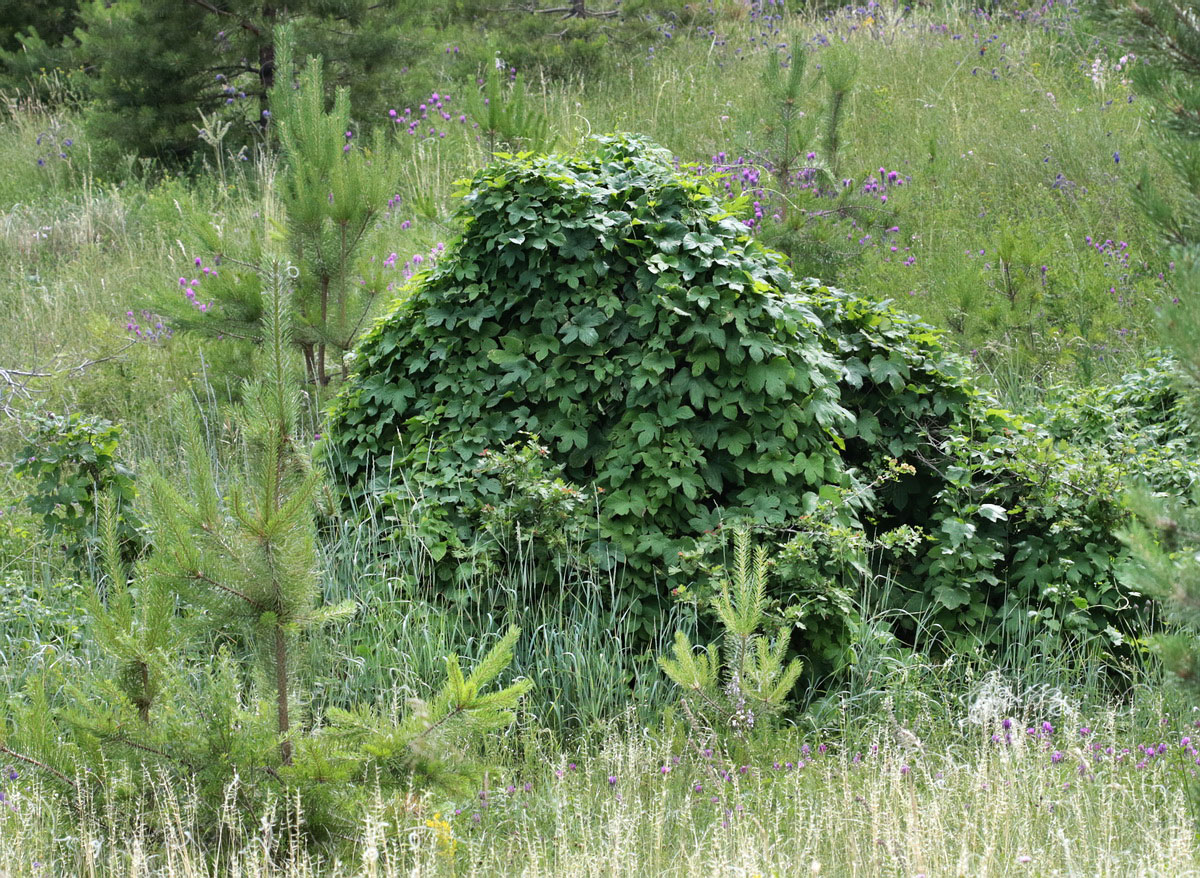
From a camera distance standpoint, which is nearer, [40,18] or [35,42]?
[35,42]

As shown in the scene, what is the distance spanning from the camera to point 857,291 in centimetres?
774

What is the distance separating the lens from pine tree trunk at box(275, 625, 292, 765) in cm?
286

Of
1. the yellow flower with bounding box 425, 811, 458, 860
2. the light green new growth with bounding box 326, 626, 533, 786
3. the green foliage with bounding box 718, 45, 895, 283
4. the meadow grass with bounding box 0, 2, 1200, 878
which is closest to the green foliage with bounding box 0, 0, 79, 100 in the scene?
the meadow grass with bounding box 0, 2, 1200, 878

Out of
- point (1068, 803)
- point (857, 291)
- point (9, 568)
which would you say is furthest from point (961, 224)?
point (9, 568)

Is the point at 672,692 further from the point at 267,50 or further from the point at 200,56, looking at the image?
the point at 200,56

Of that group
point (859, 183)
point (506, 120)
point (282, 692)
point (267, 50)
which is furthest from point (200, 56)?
point (282, 692)

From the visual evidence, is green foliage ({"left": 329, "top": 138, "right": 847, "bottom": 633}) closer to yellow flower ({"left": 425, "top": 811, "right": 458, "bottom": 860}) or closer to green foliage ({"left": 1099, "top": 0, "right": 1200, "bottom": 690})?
yellow flower ({"left": 425, "top": 811, "right": 458, "bottom": 860})

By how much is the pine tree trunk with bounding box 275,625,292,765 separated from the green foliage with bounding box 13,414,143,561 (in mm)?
2173

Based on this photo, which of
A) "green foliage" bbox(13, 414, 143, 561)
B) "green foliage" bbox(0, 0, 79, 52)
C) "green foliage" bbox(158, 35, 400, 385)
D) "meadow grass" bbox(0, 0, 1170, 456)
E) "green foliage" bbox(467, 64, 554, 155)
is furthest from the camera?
"green foliage" bbox(0, 0, 79, 52)

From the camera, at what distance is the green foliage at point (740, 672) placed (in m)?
3.35

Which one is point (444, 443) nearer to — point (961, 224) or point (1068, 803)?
point (1068, 803)

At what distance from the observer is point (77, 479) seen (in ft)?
16.0

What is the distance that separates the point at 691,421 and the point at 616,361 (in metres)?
0.39

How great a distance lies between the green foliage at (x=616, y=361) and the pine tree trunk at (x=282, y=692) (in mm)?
1547
